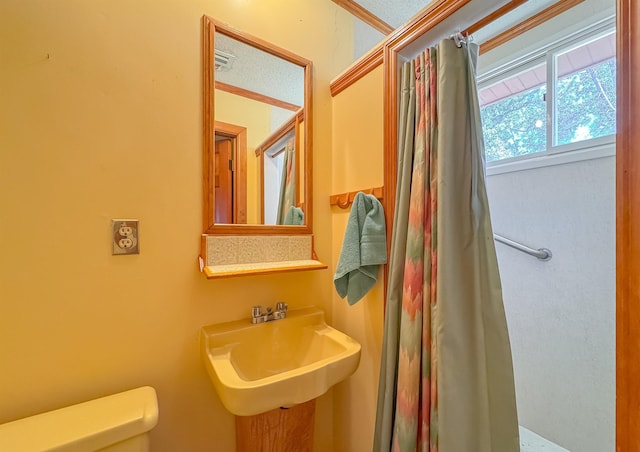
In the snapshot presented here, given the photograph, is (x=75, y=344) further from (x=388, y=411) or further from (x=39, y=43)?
(x=388, y=411)

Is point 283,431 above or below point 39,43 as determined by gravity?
below

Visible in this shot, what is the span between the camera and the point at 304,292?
1.27 m

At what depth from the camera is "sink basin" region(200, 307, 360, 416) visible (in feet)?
2.51

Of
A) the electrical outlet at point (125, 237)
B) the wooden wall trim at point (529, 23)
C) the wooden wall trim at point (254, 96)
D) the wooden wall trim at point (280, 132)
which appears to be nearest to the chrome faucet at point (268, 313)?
the electrical outlet at point (125, 237)

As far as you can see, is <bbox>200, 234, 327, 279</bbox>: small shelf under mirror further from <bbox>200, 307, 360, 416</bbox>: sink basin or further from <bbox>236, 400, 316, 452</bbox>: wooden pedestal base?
<bbox>236, 400, 316, 452</bbox>: wooden pedestal base

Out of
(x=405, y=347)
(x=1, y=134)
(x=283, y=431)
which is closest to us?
(x=1, y=134)

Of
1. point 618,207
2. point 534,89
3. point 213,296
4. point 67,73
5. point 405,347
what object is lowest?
point 405,347

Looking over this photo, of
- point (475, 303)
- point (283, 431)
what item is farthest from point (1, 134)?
point (475, 303)

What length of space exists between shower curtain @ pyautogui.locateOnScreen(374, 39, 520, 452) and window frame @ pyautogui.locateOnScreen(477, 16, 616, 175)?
0.95 meters

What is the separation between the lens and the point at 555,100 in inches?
59.8

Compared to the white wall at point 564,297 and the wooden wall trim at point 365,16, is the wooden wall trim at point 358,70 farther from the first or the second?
the white wall at point 564,297

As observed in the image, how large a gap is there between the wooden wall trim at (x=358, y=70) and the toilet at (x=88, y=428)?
144cm

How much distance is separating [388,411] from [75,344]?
1047 mm

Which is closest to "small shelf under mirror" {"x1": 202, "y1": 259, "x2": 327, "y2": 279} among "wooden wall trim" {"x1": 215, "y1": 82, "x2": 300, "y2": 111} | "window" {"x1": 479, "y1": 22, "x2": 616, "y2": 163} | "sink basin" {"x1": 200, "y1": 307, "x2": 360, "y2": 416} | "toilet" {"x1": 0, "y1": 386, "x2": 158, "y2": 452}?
"sink basin" {"x1": 200, "y1": 307, "x2": 360, "y2": 416}
